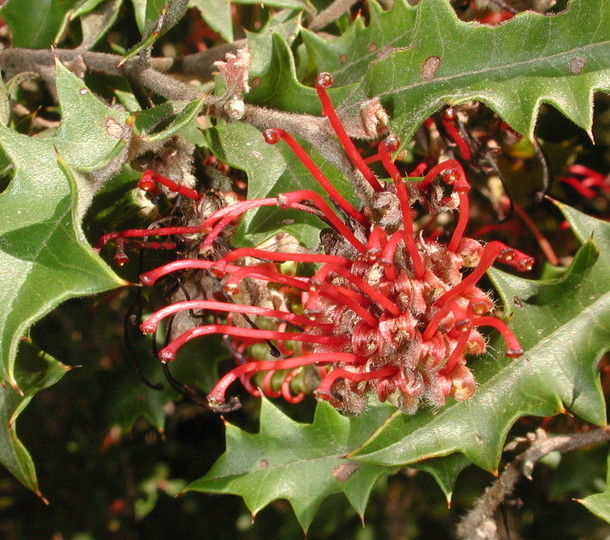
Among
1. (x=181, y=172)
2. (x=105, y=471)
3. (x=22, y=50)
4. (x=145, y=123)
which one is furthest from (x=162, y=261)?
(x=105, y=471)

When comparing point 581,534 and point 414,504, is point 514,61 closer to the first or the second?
point 581,534

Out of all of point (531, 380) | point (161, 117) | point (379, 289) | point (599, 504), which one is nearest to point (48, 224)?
point (161, 117)

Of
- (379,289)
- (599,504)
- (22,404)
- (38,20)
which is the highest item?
(38,20)

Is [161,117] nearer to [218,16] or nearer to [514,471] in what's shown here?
[218,16]

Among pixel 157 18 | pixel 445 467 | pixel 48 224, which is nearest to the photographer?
pixel 48 224

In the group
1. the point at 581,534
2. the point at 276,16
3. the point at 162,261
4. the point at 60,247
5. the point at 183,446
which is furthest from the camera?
the point at 183,446

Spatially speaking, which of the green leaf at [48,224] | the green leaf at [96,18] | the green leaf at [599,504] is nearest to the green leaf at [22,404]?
the green leaf at [48,224]

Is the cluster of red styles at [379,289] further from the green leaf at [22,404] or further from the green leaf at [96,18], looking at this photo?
the green leaf at [96,18]
